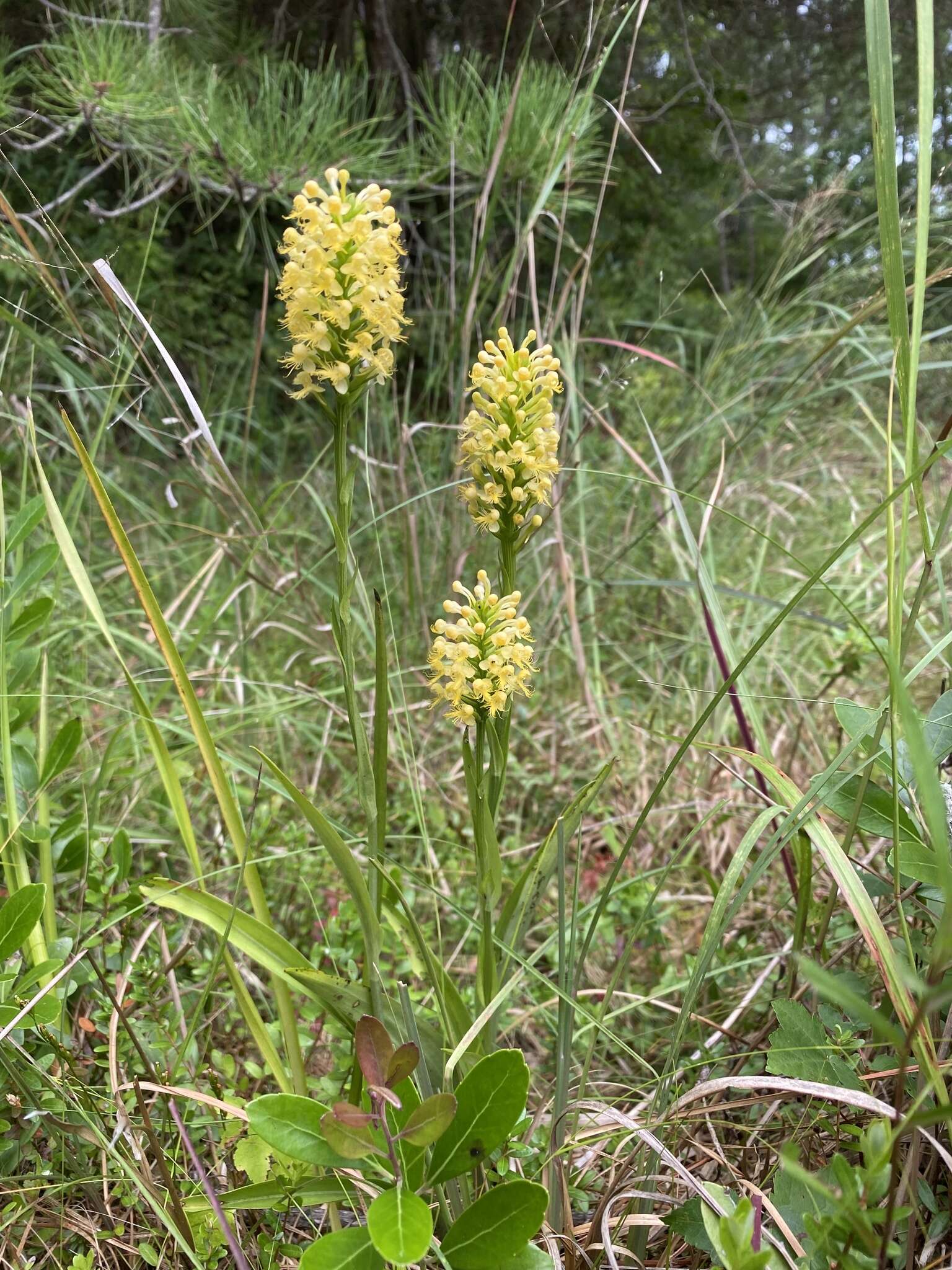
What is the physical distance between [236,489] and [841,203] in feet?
12.0

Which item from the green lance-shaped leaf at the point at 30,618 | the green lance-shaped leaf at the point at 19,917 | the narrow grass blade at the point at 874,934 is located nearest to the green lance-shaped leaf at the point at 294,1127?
the green lance-shaped leaf at the point at 19,917

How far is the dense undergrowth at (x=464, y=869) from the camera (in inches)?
28.4

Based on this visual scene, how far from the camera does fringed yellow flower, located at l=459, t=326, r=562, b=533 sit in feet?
2.78

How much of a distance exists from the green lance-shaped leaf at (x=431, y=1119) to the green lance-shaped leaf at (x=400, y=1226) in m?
0.04

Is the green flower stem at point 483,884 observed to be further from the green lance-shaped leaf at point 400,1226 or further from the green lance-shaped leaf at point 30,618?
the green lance-shaped leaf at point 30,618

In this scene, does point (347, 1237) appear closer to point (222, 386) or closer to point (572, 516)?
point (572, 516)

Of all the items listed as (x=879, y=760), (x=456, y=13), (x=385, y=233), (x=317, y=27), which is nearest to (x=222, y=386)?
(x=317, y=27)

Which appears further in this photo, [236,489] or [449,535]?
[449,535]

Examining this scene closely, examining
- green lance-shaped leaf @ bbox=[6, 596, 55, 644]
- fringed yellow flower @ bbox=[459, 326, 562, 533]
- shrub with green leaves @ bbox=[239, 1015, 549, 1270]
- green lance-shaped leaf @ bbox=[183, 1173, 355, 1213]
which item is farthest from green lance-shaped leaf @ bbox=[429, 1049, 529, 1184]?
green lance-shaped leaf @ bbox=[6, 596, 55, 644]

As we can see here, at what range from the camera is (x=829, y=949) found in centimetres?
113

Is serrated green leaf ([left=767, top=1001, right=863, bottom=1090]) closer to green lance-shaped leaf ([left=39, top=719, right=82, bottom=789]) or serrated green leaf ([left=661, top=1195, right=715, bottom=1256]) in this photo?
serrated green leaf ([left=661, top=1195, right=715, bottom=1256])

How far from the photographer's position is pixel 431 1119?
0.65 m

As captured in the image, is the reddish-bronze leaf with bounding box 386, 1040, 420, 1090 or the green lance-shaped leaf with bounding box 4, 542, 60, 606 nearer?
the reddish-bronze leaf with bounding box 386, 1040, 420, 1090

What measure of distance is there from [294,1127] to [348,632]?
415 mm
